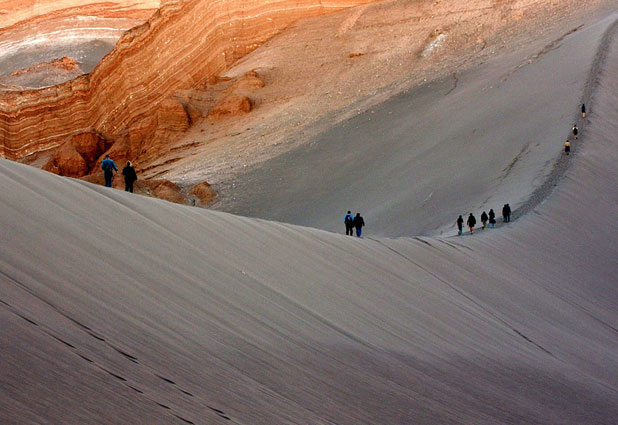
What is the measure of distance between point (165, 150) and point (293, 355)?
1377 inches

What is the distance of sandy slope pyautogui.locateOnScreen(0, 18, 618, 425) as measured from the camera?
4191 mm

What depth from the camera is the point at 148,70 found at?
46406 mm

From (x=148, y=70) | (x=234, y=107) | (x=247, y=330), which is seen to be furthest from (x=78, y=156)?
(x=247, y=330)

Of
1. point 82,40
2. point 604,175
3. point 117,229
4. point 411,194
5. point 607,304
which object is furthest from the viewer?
point 82,40

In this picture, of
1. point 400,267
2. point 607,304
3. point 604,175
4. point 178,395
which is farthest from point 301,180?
point 178,395

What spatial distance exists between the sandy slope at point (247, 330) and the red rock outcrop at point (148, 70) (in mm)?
35207

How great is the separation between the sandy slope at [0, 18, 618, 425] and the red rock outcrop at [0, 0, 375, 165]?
116ft

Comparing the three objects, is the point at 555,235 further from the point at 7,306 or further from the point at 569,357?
the point at 7,306

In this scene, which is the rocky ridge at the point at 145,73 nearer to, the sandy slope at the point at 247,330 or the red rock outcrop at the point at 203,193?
the red rock outcrop at the point at 203,193

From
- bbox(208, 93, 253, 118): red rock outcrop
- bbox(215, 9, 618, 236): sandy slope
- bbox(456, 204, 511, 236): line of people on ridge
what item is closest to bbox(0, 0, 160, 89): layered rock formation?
bbox(208, 93, 253, 118): red rock outcrop

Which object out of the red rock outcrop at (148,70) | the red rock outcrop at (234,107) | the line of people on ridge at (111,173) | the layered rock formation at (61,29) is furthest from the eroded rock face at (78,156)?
the line of people on ridge at (111,173)

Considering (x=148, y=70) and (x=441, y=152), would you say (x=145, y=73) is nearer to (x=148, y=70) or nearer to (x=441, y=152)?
(x=148, y=70)

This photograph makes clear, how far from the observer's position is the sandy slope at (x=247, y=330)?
4.19 meters

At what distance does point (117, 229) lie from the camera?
6.39 meters
